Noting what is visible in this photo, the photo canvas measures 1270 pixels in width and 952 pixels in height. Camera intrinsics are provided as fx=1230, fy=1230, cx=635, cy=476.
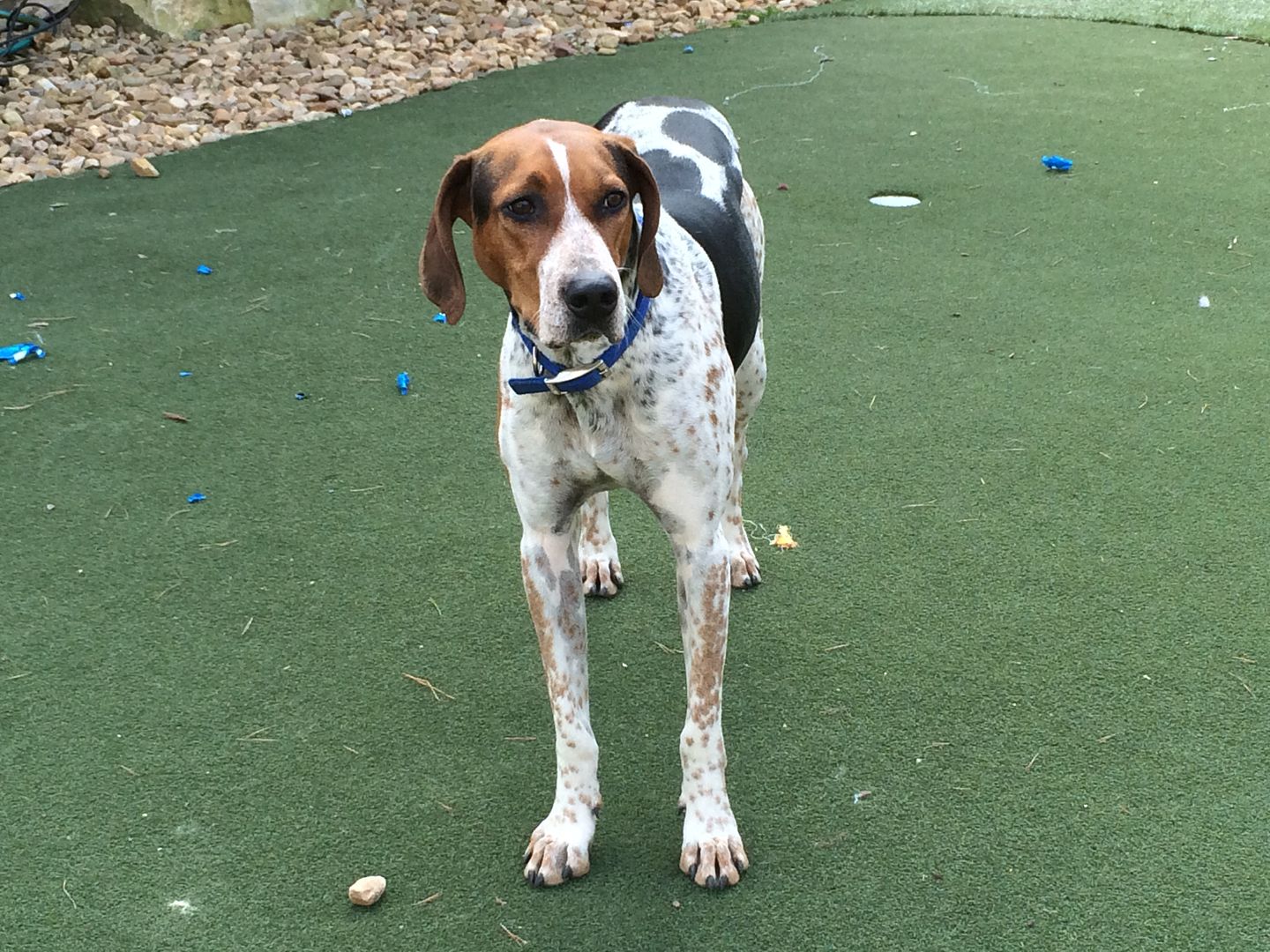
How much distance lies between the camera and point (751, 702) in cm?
331

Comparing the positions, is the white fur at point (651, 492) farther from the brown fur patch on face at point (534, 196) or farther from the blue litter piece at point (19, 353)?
the blue litter piece at point (19, 353)

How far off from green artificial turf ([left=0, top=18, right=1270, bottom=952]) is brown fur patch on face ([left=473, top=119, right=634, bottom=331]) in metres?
1.32

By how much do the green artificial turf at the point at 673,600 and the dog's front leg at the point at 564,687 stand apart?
0.31ft

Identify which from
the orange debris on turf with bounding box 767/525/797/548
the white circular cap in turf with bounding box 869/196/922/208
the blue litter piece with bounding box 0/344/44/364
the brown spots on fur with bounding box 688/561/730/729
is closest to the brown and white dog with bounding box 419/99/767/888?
the brown spots on fur with bounding box 688/561/730/729

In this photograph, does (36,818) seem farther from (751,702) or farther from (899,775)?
(899,775)

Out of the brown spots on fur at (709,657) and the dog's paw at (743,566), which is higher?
the brown spots on fur at (709,657)

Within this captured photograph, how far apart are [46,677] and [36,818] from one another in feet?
1.86

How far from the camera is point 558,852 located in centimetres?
278

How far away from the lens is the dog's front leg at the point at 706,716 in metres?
2.75

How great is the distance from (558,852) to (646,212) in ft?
4.70

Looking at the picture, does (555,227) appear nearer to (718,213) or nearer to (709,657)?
(718,213)

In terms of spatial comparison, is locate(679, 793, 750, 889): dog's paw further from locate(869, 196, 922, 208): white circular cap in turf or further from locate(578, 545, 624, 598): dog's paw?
locate(869, 196, 922, 208): white circular cap in turf

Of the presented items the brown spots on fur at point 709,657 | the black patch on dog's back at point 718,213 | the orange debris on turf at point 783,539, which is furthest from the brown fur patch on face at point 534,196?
the orange debris on turf at point 783,539

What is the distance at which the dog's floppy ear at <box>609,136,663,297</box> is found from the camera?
2.56 metres
